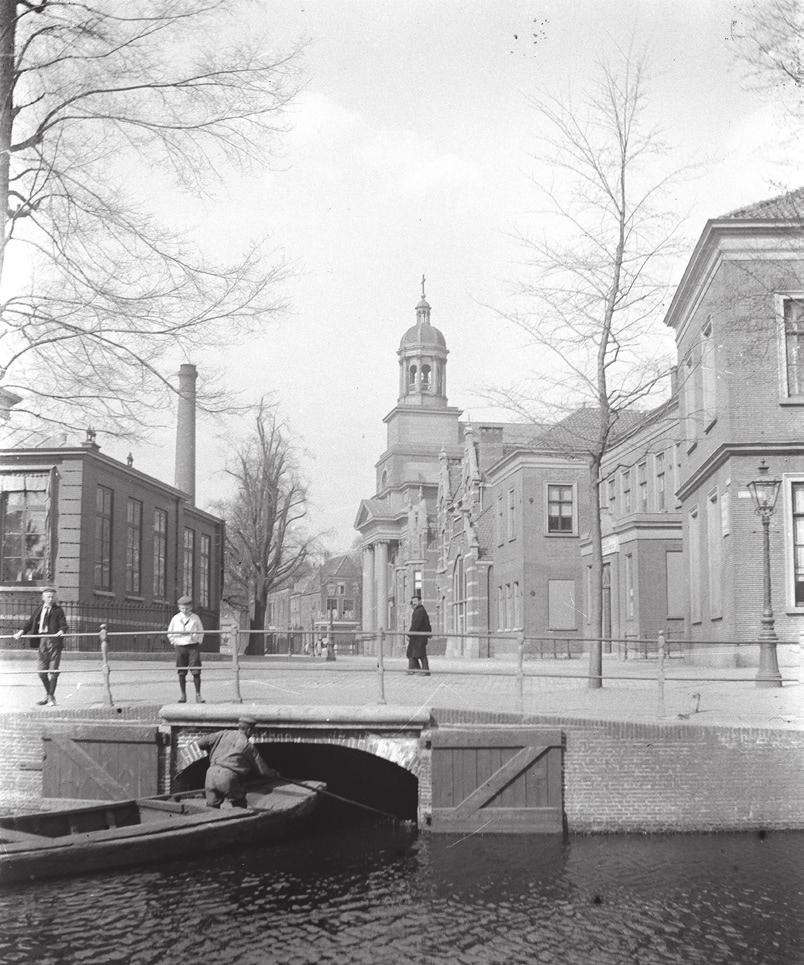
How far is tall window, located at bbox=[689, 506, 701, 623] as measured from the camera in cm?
2856

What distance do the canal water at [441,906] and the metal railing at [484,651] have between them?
7.65ft

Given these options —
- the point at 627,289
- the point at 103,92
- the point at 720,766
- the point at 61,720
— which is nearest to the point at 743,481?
the point at 627,289

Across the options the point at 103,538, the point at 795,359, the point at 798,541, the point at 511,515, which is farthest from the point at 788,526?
the point at 511,515

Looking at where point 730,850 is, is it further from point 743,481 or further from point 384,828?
point 743,481

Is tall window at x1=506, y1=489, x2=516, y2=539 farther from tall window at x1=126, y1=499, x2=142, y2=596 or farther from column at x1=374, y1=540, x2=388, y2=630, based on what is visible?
column at x1=374, y1=540, x2=388, y2=630

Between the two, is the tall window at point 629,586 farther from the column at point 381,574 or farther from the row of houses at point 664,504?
the column at point 381,574

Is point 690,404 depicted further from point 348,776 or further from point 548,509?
point 548,509

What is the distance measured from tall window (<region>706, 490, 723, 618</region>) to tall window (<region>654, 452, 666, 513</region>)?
47.6 ft

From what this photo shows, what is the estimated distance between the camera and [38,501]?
27672 millimetres

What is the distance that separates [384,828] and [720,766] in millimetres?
4784

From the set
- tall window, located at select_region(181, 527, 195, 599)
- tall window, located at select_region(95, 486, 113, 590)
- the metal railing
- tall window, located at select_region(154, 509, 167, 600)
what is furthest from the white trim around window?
tall window, located at select_region(181, 527, 195, 599)

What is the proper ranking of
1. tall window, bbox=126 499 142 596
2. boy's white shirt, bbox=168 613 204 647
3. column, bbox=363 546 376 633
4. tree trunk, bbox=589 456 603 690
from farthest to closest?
column, bbox=363 546 376 633
tall window, bbox=126 499 142 596
tree trunk, bbox=589 456 603 690
boy's white shirt, bbox=168 613 204 647

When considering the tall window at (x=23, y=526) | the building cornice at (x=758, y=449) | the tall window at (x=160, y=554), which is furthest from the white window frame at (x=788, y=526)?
the tall window at (x=160, y=554)

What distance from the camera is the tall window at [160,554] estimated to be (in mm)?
34250
